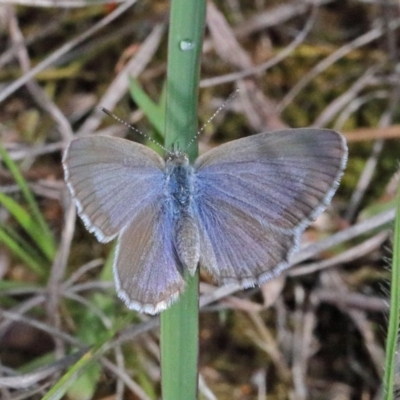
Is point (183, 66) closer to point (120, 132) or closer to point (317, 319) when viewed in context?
point (120, 132)

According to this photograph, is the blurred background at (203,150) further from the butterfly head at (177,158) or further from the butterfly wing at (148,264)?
the butterfly head at (177,158)

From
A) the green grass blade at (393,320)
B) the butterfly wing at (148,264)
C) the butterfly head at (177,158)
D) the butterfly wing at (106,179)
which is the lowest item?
the green grass blade at (393,320)

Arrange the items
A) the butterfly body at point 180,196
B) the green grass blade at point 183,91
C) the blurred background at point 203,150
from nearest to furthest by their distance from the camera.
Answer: the green grass blade at point 183,91 → the butterfly body at point 180,196 → the blurred background at point 203,150

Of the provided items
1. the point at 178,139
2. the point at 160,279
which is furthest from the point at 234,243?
the point at 178,139

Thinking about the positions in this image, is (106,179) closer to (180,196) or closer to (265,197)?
(180,196)

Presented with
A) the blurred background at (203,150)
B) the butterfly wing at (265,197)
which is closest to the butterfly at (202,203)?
the butterfly wing at (265,197)

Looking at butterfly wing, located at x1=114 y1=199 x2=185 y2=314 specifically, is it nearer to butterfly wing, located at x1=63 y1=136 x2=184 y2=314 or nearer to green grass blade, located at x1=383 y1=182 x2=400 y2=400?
butterfly wing, located at x1=63 y1=136 x2=184 y2=314

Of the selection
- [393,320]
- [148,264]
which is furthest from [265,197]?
[393,320]

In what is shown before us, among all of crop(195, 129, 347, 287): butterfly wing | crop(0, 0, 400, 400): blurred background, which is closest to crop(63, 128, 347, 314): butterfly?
crop(195, 129, 347, 287): butterfly wing
